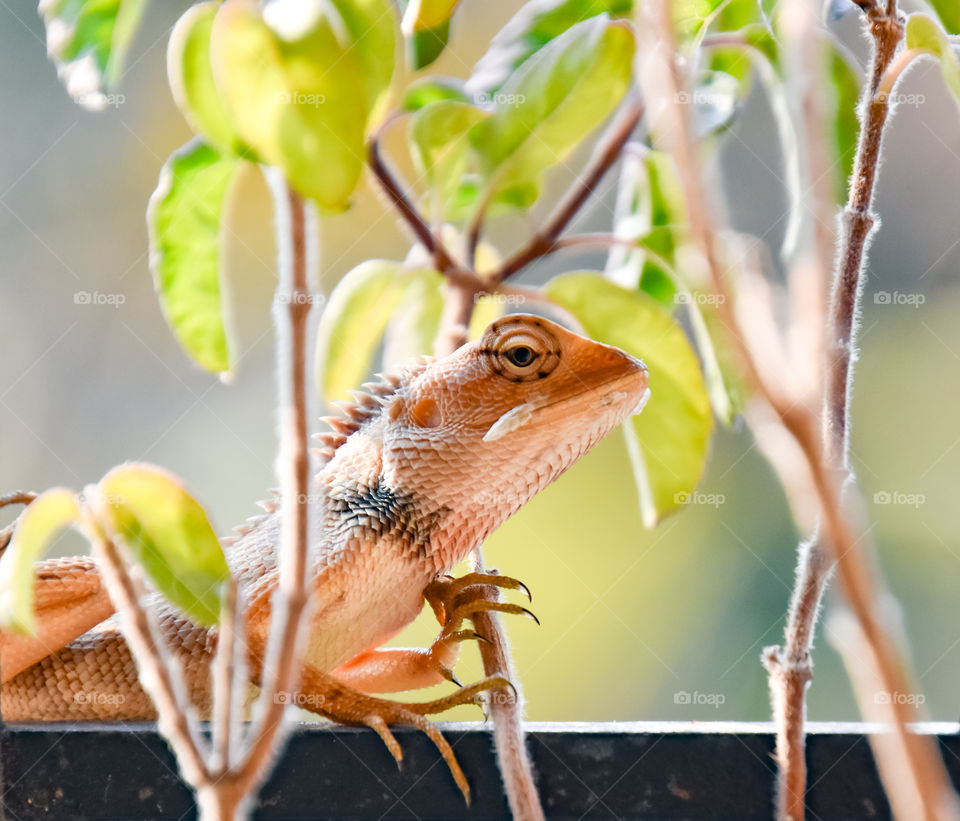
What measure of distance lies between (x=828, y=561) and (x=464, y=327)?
49 cm

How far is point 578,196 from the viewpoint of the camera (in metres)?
1.02

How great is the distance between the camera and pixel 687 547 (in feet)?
7.86

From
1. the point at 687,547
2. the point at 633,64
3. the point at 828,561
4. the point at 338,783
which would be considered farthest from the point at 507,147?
the point at 687,547

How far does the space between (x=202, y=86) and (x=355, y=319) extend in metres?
0.51

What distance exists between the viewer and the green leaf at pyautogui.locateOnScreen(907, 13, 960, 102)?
72 cm

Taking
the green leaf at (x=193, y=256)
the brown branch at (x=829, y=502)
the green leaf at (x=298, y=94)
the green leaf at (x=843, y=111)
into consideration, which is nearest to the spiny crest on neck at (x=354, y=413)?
the green leaf at (x=193, y=256)

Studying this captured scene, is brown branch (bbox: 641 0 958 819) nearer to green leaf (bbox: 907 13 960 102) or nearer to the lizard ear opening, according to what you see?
green leaf (bbox: 907 13 960 102)

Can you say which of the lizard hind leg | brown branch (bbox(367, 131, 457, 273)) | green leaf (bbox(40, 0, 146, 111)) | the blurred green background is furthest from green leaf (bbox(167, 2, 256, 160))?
the blurred green background

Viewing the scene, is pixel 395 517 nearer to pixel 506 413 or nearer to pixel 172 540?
pixel 506 413

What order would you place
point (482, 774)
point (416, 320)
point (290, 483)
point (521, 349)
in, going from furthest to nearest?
point (416, 320)
point (521, 349)
point (482, 774)
point (290, 483)

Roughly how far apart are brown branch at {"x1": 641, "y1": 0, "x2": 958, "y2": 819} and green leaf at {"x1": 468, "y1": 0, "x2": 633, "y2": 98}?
2.33 ft

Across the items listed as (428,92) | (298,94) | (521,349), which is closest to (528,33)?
(428,92)

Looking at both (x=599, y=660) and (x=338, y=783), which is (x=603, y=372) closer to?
(x=338, y=783)

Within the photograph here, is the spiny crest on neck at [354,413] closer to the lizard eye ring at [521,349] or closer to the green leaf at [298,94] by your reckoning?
the lizard eye ring at [521,349]
